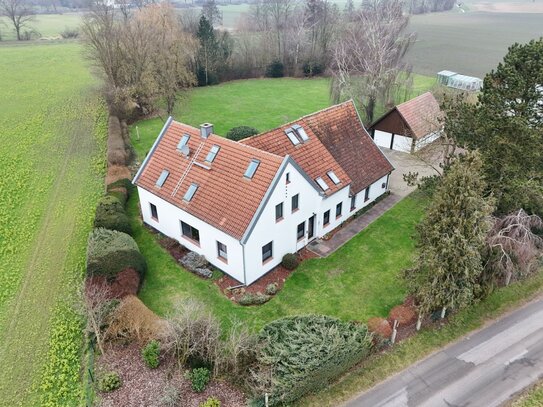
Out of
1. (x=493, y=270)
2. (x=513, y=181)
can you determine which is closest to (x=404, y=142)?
(x=513, y=181)

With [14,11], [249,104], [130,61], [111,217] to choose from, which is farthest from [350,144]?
[14,11]

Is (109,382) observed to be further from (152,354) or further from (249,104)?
(249,104)

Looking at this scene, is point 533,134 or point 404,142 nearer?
point 533,134

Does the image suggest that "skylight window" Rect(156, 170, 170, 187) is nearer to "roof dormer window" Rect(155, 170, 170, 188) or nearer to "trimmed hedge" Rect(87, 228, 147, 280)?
"roof dormer window" Rect(155, 170, 170, 188)

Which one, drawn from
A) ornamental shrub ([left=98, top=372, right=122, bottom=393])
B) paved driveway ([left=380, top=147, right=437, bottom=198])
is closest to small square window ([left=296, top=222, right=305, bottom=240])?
paved driveway ([left=380, top=147, right=437, bottom=198])

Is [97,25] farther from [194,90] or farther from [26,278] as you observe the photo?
[26,278]
